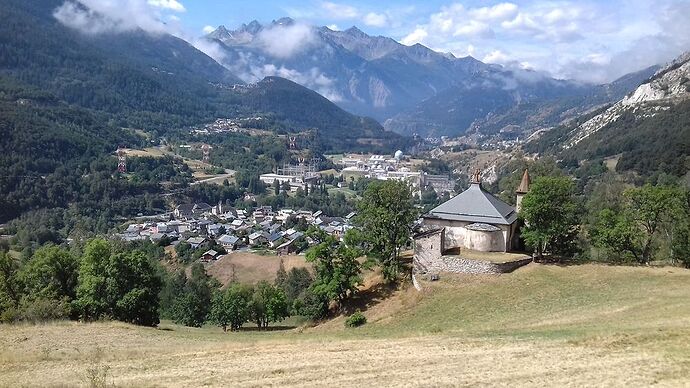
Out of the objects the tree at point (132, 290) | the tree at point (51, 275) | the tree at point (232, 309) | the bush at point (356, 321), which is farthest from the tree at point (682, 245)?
the tree at point (51, 275)

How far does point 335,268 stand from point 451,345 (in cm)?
2019

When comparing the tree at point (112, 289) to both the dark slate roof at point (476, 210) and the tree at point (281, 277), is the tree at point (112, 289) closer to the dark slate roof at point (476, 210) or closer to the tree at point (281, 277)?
the dark slate roof at point (476, 210)

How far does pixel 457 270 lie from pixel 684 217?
902 inches

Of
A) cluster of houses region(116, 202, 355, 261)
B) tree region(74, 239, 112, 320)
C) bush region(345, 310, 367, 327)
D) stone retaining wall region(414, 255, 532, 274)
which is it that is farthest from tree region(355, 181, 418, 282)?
cluster of houses region(116, 202, 355, 261)

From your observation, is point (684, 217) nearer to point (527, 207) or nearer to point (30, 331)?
point (527, 207)

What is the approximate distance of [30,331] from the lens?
111 feet

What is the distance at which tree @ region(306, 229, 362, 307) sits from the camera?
Result: 45188 millimetres

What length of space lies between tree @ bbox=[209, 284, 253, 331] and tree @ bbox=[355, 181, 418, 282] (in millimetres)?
17139

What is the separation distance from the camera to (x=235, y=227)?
15388 cm

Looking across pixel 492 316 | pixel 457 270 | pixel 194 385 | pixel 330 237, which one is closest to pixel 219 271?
pixel 330 237

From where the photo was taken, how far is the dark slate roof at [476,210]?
4916cm

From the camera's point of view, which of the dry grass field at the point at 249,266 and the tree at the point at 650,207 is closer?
the tree at the point at 650,207

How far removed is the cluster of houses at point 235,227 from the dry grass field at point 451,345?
73.9m

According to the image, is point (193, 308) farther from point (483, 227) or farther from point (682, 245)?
point (682, 245)
